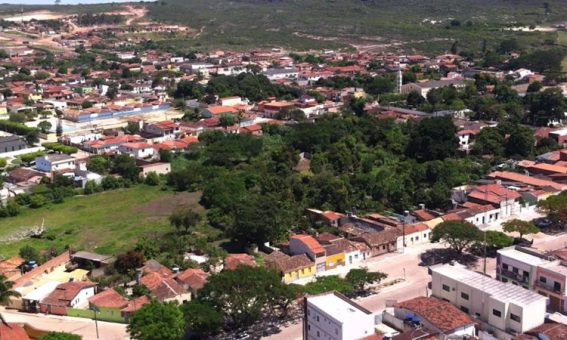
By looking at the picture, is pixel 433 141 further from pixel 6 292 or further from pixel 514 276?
pixel 6 292

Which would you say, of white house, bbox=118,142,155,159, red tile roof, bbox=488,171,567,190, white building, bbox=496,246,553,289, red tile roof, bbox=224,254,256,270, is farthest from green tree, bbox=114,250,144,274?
red tile roof, bbox=488,171,567,190

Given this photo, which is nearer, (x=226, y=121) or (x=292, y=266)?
(x=292, y=266)

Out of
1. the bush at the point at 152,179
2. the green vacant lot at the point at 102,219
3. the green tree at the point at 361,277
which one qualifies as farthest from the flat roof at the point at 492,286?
the bush at the point at 152,179

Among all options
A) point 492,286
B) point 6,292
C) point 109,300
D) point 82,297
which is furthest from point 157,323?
point 492,286

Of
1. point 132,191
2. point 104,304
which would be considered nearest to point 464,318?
point 104,304

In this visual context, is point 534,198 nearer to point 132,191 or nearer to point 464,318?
point 464,318

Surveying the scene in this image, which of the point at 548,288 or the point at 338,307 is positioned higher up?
the point at 338,307
